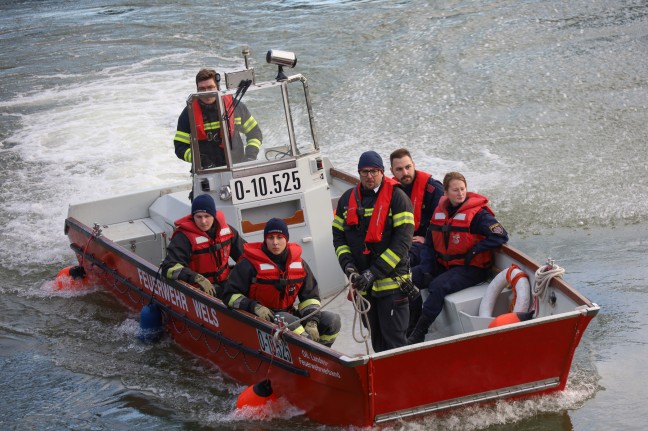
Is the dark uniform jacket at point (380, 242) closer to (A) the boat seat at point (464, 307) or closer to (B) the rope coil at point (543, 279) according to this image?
(A) the boat seat at point (464, 307)

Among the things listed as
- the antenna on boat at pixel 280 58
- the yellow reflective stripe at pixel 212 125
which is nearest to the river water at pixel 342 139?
the yellow reflective stripe at pixel 212 125

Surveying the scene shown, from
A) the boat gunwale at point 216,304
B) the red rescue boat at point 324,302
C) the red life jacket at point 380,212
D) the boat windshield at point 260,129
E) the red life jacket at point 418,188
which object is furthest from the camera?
the boat windshield at point 260,129

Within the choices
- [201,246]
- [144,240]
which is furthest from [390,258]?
[144,240]

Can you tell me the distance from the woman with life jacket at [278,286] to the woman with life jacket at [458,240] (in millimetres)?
762

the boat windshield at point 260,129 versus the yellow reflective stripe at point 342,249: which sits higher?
the boat windshield at point 260,129

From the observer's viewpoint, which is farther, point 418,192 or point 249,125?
point 249,125

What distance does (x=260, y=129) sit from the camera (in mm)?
7555

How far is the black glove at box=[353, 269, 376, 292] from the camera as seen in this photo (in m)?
5.89

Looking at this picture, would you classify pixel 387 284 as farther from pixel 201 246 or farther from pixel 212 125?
pixel 212 125

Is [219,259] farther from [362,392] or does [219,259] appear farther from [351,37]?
[351,37]

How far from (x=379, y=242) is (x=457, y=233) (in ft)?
2.88

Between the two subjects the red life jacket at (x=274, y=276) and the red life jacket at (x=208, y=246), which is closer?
the red life jacket at (x=274, y=276)

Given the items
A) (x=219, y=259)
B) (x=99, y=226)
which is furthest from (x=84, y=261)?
(x=219, y=259)

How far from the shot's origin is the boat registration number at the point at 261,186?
722 centimetres
